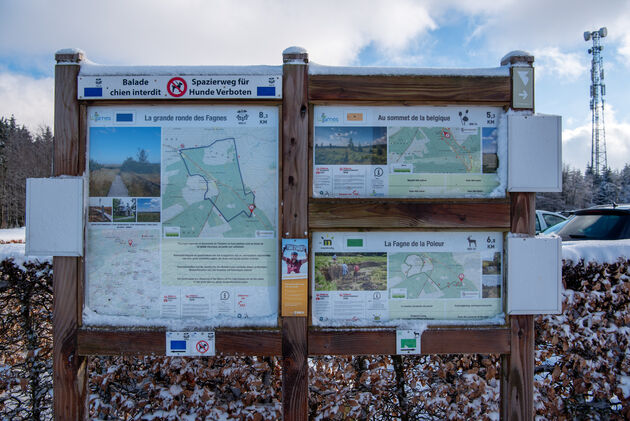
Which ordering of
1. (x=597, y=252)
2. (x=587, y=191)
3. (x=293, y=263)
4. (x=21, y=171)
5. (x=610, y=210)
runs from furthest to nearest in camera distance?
(x=587, y=191) < (x=21, y=171) < (x=610, y=210) < (x=597, y=252) < (x=293, y=263)

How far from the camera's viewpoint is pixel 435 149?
259cm

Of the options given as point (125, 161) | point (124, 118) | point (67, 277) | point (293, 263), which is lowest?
point (67, 277)

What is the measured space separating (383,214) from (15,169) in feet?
159

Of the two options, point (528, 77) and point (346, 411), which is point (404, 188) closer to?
point (528, 77)

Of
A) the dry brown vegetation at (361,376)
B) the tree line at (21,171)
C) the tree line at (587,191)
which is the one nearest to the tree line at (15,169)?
the tree line at (21,171)

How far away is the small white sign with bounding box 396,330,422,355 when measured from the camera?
254 cm

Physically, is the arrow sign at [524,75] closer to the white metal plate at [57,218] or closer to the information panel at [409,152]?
the information panel at [409,152]

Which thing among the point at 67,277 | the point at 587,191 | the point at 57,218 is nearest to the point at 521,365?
the point at 67,277

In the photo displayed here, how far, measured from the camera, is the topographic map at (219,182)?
2564 mm

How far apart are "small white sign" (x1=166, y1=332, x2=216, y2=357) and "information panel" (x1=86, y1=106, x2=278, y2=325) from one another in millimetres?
121

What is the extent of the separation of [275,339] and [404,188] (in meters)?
1.36

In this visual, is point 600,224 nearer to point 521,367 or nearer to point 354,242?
point 521,367

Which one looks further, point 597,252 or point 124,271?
point 597,252

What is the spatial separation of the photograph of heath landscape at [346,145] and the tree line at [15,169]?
4169 cm
